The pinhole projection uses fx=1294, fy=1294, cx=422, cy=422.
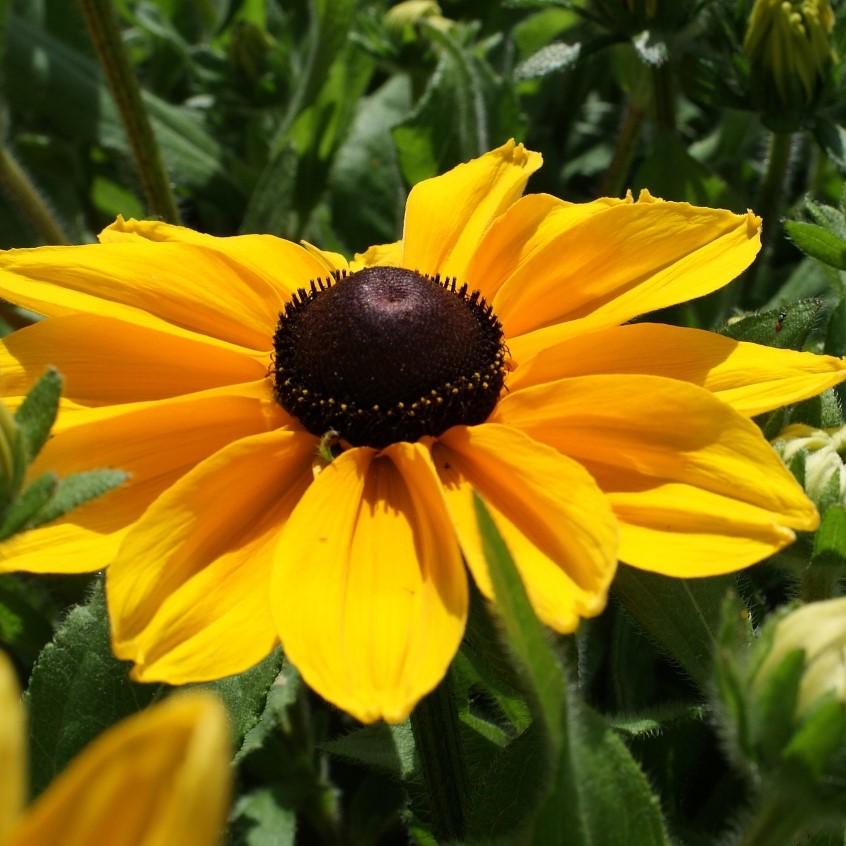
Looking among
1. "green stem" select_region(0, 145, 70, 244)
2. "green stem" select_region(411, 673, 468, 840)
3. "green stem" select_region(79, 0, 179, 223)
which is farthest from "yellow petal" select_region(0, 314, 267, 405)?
"green stem" select_region(0, 145, 70, 244)

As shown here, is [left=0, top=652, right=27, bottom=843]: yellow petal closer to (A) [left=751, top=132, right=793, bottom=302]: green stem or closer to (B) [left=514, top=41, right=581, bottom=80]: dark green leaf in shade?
(B) [left=514, top=41, right=581, bottom=80]: dark green leaf in shade

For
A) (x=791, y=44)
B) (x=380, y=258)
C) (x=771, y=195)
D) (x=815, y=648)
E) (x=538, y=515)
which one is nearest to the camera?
(x=815, y=648)

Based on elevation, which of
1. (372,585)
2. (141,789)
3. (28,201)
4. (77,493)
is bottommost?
(28,201)

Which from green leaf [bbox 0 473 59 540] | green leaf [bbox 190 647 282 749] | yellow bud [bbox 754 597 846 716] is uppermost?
green leaf [bbox 0 473 59 540]

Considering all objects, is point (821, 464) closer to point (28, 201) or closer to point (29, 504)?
point (29, 504)

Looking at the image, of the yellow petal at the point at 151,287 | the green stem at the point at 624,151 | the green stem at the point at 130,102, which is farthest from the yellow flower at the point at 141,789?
the green stem at the point at 624,151

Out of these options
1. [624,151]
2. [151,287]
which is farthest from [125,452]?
[624,151]

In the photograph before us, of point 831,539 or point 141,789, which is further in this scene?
point 831,539
